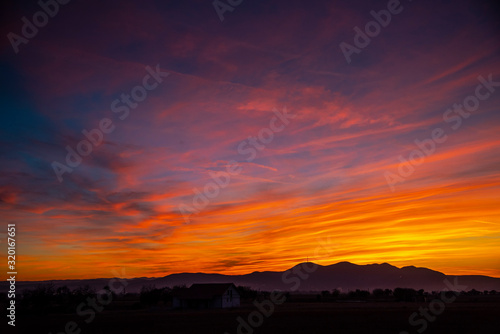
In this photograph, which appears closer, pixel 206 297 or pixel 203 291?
pixel 206 297

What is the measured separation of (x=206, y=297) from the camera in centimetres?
7812

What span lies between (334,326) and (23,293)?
71986 mm

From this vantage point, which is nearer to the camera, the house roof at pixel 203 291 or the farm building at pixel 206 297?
the farm building at pixel 206 297

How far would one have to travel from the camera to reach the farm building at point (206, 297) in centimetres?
7819

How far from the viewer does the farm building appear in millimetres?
78188

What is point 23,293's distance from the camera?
83.9 metres

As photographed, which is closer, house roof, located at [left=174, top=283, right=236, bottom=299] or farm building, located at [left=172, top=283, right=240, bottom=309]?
farm building, located at [left=172, top=283, right=240, bottom=309]

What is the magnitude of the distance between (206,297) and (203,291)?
326cm

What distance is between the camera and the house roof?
258 ft

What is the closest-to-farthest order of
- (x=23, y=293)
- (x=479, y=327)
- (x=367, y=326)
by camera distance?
(x=479, y=327)
(x=367, y=326)
(x=23, y=293)

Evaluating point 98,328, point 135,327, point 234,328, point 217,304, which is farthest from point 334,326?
point 217,304

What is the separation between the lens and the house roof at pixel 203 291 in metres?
78.8

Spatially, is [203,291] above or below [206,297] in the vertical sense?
above

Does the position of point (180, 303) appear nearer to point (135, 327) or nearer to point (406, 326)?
point (135, 327)
